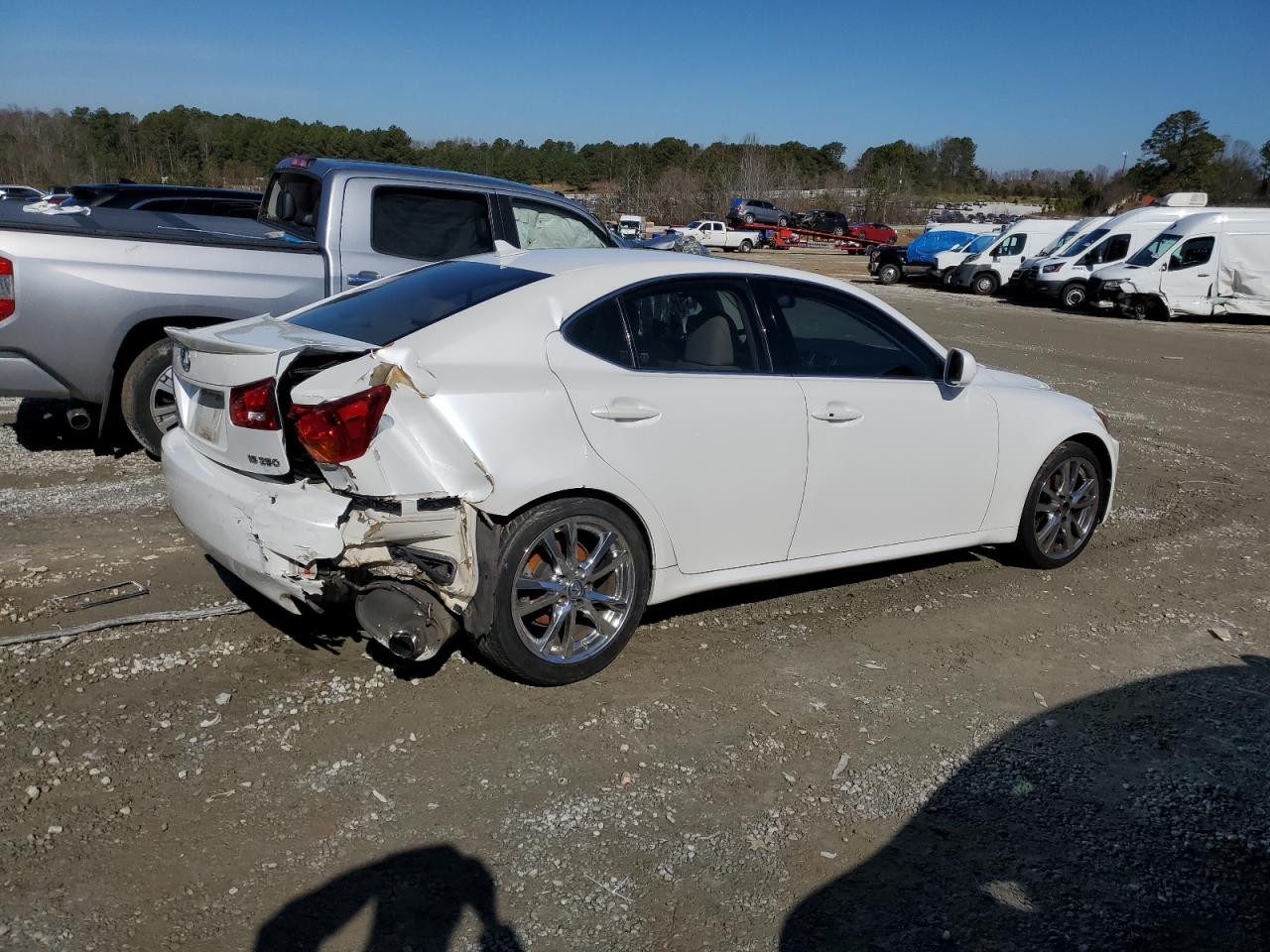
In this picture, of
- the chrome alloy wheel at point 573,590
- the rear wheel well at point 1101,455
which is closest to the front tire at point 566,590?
the chrome alloy wheel at point 573,590

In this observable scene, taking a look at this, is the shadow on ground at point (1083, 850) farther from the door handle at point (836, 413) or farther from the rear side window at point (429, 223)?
the rear side window at point (429, 223)

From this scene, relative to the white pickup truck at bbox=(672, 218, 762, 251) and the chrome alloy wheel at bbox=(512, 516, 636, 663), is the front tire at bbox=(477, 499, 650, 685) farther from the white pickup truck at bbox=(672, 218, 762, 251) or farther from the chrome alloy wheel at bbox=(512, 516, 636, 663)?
the white pickup truck at bbox=(672, 218, 762, 251)

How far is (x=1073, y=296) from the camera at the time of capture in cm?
2581

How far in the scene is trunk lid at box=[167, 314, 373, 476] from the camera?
12.1 feet

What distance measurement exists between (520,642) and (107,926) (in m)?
1.62

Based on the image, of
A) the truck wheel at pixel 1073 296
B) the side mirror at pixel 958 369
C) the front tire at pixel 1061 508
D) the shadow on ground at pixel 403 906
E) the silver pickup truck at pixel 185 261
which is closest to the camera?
the shadow on ground at pixel 403 906

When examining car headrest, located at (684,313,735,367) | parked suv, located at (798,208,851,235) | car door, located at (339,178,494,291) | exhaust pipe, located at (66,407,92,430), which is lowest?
exhaust pipe, located at (66,407,92,430)

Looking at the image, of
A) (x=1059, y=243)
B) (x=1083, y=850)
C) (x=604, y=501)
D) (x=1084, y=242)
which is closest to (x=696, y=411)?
(x=604, y=501)

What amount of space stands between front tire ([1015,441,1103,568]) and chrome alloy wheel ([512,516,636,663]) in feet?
8.43

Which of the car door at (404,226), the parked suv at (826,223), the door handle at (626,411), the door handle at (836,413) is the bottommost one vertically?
the door handle at (836,413)

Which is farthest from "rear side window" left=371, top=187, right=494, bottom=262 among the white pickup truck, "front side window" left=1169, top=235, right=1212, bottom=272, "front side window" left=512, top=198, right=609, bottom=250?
the white pickup truck

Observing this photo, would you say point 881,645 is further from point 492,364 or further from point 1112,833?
point 492,364

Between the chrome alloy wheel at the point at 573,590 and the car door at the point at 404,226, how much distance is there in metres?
3.80

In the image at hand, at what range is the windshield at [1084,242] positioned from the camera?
2692cm
